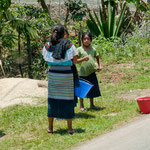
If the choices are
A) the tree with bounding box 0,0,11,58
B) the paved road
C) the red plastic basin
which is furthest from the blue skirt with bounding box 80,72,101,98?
the tree with bounding box 0,0,11,58

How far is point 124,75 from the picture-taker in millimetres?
9586

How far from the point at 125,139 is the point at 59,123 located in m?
1.55

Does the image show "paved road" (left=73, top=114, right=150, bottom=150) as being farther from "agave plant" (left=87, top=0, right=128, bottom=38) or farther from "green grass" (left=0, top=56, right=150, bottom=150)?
"agave plant" (left=87, top=0, right=128, bottom=38)

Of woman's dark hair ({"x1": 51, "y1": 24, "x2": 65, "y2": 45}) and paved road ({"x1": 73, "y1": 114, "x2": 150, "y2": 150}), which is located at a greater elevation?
woman's dark hair ({"x1": 51, "y1": 24, "x2": 65, "y2": 45})

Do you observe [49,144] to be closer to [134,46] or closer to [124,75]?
[124,75]

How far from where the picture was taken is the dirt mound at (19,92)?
754 cm

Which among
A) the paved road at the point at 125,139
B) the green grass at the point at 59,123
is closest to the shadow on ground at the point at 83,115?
the green grass at the point at 59,123

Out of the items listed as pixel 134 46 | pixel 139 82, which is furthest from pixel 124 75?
pixel 134 46

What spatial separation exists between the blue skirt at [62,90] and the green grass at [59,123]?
381 mm

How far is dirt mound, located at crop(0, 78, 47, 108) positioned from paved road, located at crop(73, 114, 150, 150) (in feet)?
9.88

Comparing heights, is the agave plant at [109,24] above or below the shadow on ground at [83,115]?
above

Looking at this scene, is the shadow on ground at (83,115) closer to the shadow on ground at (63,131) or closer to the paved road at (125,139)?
the shadow on ground at (63,131)

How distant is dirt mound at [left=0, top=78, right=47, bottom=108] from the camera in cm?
754

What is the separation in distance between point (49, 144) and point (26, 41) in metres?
8.12
